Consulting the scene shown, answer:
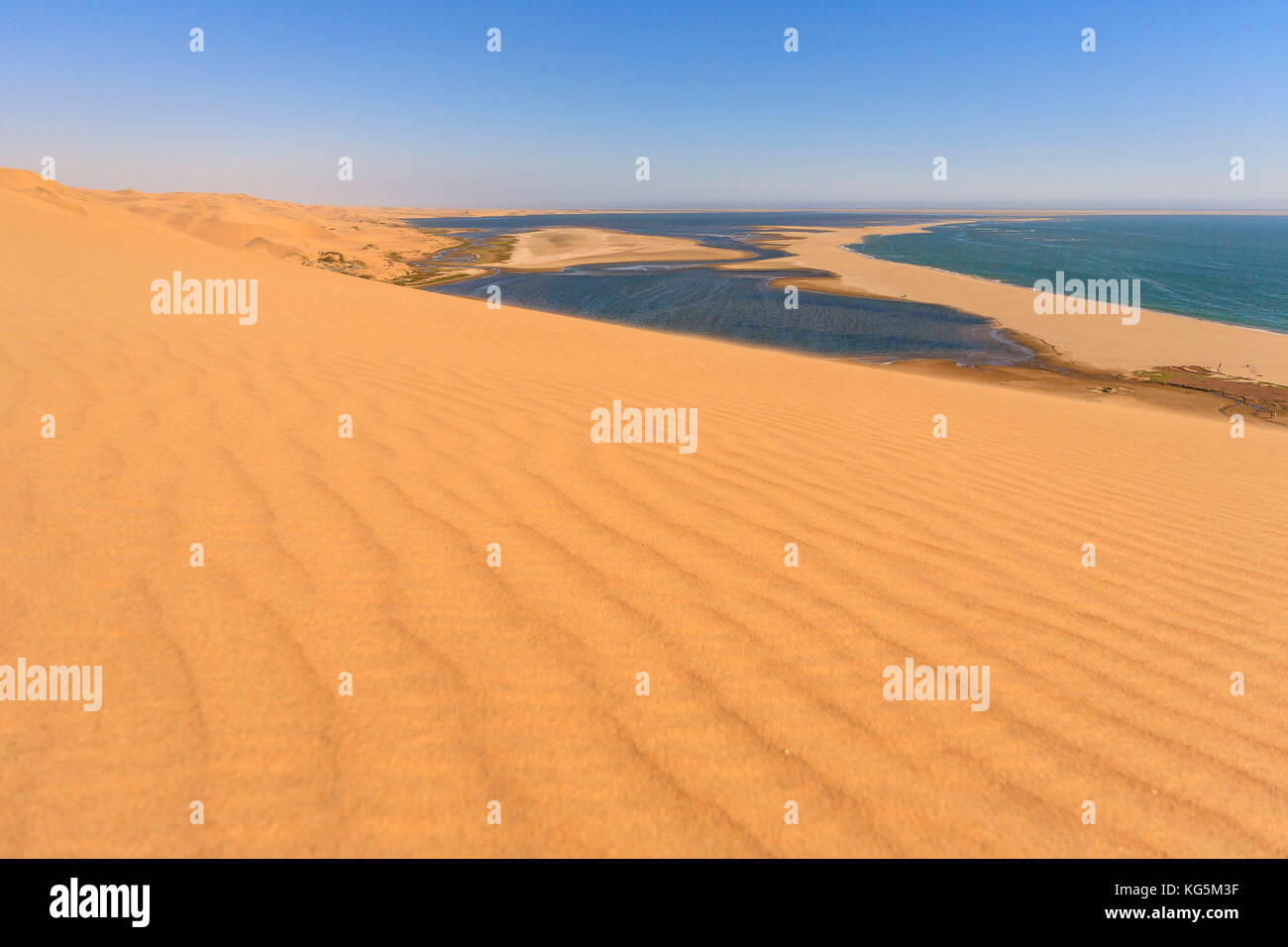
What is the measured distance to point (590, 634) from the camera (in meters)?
2.37

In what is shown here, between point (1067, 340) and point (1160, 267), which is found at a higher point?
point (1160, 267)

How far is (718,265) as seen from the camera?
1501 inches

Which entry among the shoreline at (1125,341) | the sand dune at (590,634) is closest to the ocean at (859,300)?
the shoreline at (1125,341)

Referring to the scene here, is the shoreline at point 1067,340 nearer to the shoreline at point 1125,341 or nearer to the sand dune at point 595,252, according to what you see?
the shoreline at point 1125,341

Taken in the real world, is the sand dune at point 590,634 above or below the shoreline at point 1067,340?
below

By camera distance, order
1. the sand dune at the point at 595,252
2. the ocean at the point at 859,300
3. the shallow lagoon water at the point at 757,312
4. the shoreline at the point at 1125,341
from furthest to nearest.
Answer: the sand dune at the point at 595,252 → the ocean at the point at 859,300 → the shallow lagoon water at the point at 757,312 → the shoreline at the point at 1125,341

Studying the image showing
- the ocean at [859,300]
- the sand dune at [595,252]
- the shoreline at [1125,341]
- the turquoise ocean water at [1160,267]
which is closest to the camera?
the shoreline at [1125,341]

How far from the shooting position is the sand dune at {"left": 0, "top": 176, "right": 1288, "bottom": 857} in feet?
5.64

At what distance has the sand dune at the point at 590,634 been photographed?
172cm

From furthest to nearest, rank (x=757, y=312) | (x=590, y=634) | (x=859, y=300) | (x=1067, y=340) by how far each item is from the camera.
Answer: (x=859, y=300) → (x=757, y=312) → (x=1067, y=340) → (x=590, y=634)

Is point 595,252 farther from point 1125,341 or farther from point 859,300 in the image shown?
point 1125,341

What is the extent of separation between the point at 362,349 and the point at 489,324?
3069 millimetres

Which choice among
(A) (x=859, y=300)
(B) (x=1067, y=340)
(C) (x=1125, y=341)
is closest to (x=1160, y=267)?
(A) (x=859, y=300)
